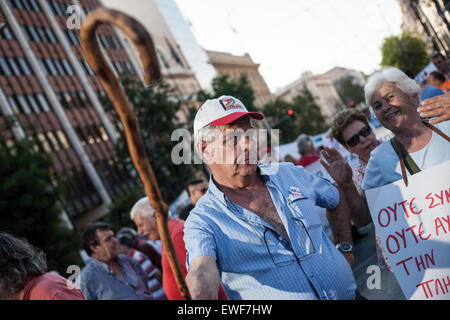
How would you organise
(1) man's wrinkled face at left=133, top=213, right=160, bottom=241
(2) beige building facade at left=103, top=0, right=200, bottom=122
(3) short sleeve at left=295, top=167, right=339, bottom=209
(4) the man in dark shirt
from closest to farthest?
1. (3) short sleeve at left=295, top=167, right=339, bottom=209
2. (1) man's wrinkled face at left=133, top=213, right=160, bottom=241
3. (4) the man in dark shirt
4. (2) beige building facade at left=103, top=0, right=200, bottom=122

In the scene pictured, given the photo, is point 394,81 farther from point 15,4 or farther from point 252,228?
point 15,4

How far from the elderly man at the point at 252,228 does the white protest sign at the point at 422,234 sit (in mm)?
373

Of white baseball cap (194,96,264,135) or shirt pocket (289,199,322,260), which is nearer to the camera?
shirt pocket (289,199,322,260)

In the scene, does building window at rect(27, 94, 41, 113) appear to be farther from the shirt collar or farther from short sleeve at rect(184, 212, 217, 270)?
short sleeve at rect(184, 212, 217, 270)

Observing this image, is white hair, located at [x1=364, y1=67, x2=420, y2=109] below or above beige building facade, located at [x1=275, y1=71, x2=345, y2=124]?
below

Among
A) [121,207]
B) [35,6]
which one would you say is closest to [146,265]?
[121,207]

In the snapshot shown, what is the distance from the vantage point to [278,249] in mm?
1688

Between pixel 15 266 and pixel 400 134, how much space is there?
8.26ft

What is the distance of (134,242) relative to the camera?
18.1ft

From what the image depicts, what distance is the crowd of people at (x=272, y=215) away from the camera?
1.66 m

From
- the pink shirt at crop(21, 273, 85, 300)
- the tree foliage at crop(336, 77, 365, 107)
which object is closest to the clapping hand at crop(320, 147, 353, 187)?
the pink shirt at crop(21, 273, 85, 300)

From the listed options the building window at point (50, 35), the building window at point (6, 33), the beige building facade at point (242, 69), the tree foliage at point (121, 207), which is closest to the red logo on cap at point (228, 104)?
the tree foliage at point (121, 207)

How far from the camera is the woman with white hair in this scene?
218 cm
